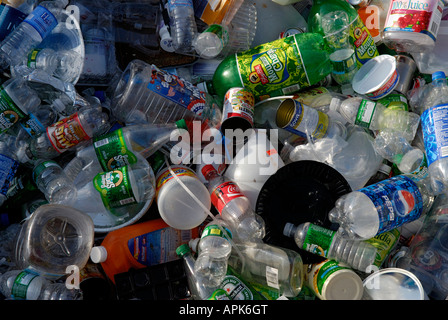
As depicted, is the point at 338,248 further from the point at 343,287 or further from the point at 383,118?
the point at 383,118

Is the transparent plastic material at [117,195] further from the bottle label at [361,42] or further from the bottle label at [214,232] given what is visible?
the bottle label at [361,42]

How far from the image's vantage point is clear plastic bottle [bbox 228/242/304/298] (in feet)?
6.31

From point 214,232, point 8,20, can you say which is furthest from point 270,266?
point 8,20

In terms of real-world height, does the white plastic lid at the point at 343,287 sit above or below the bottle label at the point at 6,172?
below

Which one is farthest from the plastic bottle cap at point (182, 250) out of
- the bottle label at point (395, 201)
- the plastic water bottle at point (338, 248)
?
the bottle label at point (395, 201)

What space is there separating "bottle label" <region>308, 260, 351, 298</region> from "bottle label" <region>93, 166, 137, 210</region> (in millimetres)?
834

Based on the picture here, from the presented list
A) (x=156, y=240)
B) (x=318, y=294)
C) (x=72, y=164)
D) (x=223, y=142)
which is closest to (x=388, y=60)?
(x=223, y=142)

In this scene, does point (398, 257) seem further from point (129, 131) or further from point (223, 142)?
point (129, 131)

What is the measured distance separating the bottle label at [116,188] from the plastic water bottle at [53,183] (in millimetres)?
138

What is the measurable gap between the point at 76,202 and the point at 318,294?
1.14 m

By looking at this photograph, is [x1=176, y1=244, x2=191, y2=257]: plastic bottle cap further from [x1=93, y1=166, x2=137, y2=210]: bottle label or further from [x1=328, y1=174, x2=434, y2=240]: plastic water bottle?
[x1=328, y1=174, x2=434, y2=240]: plastic water bottle

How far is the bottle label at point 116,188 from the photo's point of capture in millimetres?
1979

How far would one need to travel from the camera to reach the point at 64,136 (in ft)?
6.84

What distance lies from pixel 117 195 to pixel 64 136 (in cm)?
38
